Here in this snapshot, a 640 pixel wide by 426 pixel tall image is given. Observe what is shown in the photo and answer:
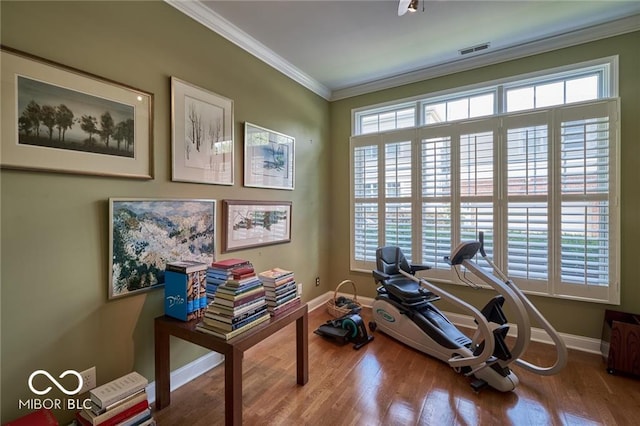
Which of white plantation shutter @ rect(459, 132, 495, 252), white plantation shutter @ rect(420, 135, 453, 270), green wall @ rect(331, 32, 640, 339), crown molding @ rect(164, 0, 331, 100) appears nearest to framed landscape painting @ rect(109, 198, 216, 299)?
crown molding @ rect(164, 0, 331, 100)

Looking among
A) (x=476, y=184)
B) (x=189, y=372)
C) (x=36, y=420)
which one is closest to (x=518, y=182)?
(x=476, y=184)

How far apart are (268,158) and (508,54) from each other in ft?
9.03

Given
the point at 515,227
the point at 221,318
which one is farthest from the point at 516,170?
the point at 221,318

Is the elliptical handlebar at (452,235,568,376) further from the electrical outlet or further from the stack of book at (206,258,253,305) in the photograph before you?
the electrical outlet

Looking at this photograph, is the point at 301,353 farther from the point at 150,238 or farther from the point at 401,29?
the point at 401,29

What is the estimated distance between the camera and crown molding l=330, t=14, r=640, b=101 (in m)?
2.54

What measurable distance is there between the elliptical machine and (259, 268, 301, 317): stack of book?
3.46 ft

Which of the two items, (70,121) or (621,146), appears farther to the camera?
(621,146)

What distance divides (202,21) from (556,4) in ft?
9.56

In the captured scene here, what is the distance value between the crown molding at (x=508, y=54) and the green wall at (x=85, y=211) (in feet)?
6.43

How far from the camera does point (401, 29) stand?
2629mm

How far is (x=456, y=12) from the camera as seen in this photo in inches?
94.4

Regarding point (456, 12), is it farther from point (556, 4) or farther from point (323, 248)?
point (323, 248)

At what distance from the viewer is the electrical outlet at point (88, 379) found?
66.0 inches
